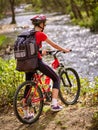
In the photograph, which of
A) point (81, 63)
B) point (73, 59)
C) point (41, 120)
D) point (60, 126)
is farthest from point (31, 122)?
point (73, 59)

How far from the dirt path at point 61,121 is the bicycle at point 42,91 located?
0.60 ft

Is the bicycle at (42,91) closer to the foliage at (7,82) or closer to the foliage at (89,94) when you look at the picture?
the foliage at (89,94)

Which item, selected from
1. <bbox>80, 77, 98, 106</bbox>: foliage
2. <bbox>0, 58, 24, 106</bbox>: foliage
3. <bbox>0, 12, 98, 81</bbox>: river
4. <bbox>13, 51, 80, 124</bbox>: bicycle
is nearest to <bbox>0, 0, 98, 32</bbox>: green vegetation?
<bbox>0, 12, 98, 81</bbox>: river

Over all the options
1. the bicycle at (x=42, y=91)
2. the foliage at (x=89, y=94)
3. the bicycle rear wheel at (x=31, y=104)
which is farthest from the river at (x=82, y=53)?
the bicycle rear wheel at (x=31, y=104)

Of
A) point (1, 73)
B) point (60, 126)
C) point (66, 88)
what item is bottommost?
point (60, 126)

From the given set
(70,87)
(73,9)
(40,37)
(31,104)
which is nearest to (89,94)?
(70,87)

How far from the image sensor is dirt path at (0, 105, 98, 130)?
6.29m

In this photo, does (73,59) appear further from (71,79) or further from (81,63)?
(71,79)

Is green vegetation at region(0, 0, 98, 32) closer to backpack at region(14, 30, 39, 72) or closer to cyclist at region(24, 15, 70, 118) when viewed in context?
cyclist at region(24, 15, 70, 118)

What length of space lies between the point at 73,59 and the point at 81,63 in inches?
52.8

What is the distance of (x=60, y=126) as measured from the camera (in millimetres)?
6352

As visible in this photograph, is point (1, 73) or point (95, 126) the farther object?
point (1, 73)

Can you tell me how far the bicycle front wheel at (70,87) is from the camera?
784cm

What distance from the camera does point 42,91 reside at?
7176mm
